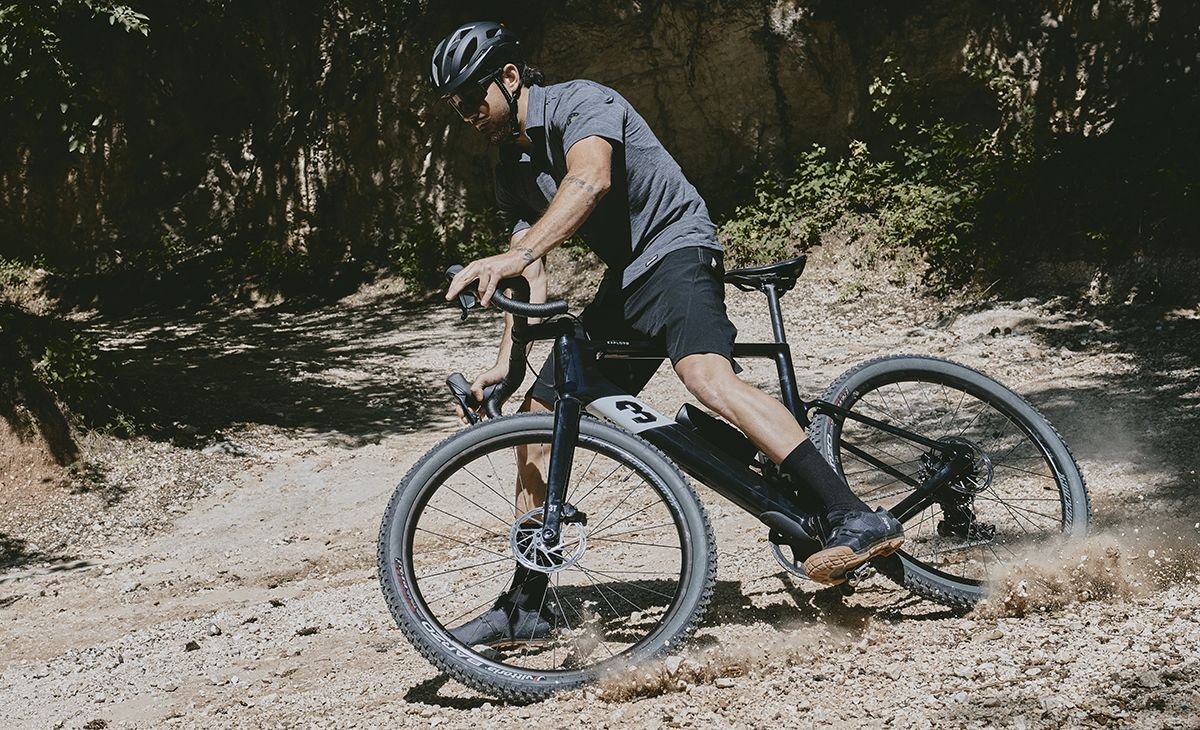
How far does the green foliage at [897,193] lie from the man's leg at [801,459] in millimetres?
8055

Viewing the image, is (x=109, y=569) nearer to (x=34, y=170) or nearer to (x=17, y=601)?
(x=17, y=601)

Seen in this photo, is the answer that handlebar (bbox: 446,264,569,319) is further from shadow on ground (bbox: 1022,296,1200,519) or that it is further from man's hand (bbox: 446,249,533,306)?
shadow on ground (bbox: 1022,296,1200,519)

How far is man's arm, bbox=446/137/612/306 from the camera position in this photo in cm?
308

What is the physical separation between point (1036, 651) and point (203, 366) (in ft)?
30.7

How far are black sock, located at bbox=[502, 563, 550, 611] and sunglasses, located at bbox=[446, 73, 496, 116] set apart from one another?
1508mm

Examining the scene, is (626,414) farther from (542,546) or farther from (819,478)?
(819,478)

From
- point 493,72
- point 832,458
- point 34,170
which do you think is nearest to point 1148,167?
point 832,458

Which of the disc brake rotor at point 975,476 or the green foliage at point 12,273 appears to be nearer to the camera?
the disc brake rotor at point 975,476

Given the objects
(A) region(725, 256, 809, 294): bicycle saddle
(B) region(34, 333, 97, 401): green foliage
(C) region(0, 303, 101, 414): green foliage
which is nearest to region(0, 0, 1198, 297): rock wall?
(C) region(0, 303, 101, 414): green foliage

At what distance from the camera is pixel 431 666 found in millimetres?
3586

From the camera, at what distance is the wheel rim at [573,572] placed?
125 inches

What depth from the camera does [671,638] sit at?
3.15 metres

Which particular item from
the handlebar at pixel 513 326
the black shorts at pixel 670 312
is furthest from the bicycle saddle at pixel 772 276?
the handlebar at pixel 513 326

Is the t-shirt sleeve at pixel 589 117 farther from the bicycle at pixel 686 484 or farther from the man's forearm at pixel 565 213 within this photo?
the bicycle at pixel 686 484
